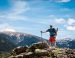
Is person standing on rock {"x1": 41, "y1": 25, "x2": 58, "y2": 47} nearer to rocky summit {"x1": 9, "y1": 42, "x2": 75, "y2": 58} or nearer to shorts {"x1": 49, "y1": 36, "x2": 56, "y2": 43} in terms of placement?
shorts {"x1": 49, "y1": 36, "x2": 56, "y2": 43}

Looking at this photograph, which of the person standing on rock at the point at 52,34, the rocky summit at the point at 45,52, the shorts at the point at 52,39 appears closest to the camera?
the rocky summit at the point at 45,52

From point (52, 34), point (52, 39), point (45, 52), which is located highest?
point (52, 34)

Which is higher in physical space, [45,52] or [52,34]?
[52,34]

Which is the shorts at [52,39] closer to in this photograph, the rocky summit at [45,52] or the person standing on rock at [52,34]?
the person standing on rock at [52,34]

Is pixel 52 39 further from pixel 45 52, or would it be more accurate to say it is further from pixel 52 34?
pixel 45 52

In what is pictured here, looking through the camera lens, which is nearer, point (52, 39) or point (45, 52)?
point (45, 52)

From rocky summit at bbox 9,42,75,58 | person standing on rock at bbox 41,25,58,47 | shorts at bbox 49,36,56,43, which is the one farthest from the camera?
person standing on rock at bbox 41,25,58,47

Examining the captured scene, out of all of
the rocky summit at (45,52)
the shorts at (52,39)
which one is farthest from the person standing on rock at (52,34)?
the rocky summit at (45,52)

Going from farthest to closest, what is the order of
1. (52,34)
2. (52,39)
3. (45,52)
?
1. (52,34)
2. (52,39)
3. (45,52)

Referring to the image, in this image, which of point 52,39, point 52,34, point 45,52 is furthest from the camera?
point 52,34

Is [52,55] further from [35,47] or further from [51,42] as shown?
[51,42]

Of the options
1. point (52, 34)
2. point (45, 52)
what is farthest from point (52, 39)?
point (45, 52)

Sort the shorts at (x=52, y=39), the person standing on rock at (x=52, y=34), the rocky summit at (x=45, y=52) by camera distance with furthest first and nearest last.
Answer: the person standing on rock at (x=52, y=34) < the shorts at (x=52, y=39) < the rocky summit at (x=45, y=52)

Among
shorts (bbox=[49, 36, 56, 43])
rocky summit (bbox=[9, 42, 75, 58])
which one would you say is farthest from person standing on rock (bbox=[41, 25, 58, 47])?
rocky summit (bbox=[9, 42, 75, 58])
